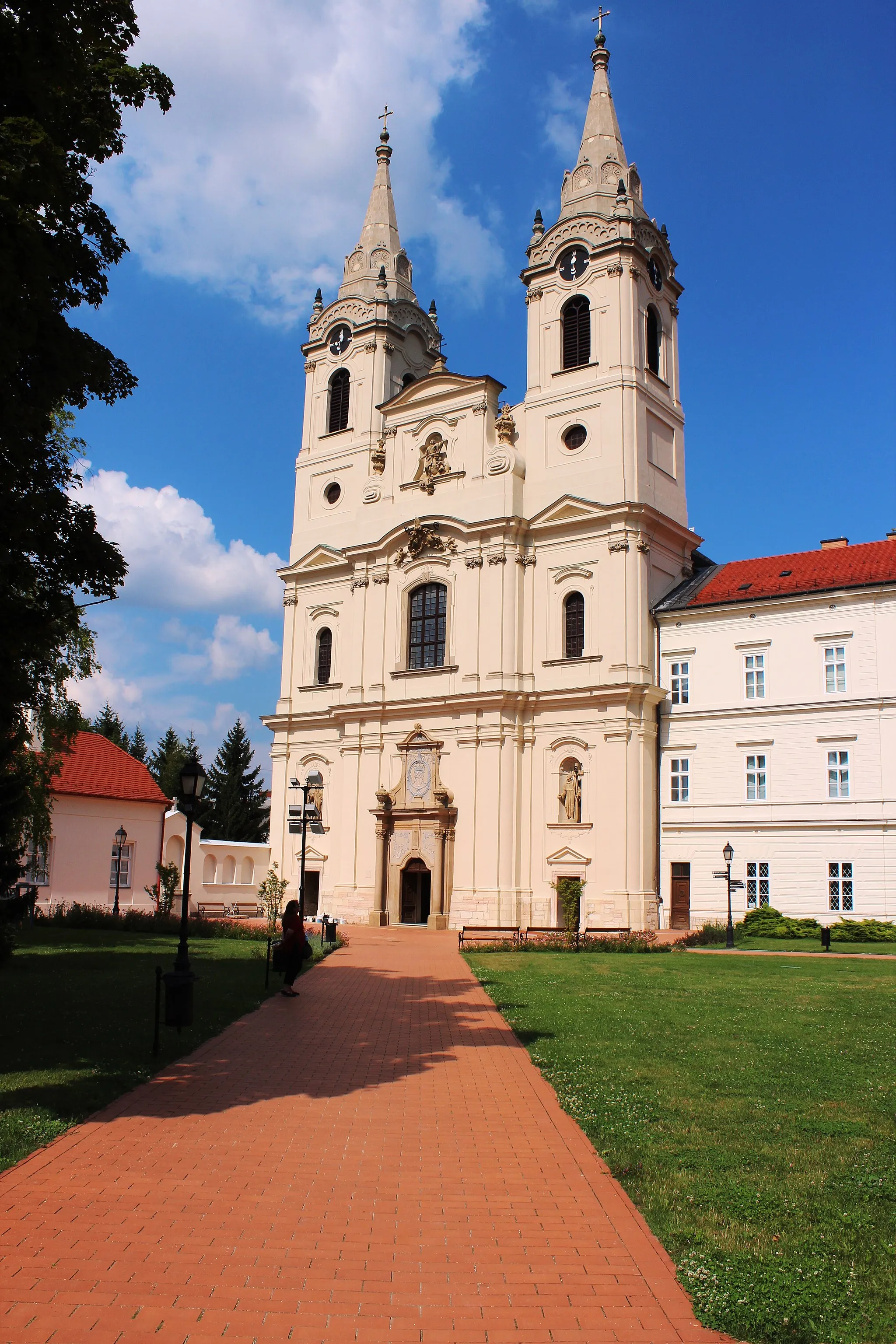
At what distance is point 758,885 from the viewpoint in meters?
36.5

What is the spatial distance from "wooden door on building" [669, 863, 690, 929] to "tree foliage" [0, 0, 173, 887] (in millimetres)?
29250

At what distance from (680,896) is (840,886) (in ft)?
18.9

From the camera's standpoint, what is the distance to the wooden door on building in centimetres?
3784

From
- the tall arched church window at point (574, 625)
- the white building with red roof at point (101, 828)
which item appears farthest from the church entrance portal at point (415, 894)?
the white building with red roof at point (101, 828)

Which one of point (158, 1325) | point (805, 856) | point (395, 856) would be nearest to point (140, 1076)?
point (158, 1325)

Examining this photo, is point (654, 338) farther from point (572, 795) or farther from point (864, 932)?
point (864, 932)

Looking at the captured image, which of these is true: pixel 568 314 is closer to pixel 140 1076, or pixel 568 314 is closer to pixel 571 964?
pixel 571 964

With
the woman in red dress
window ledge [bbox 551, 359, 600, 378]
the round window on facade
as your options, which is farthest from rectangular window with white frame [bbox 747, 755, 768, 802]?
the woman in red dress

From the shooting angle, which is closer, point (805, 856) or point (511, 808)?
point (805, 856)

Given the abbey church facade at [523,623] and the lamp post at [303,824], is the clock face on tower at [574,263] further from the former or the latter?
the lamp post at [303,824]

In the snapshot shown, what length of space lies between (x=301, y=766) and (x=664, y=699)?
17.6 metres

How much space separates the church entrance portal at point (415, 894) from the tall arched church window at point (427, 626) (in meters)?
8.46

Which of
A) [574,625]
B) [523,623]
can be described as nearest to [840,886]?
[574,625]

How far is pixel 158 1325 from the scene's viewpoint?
18.0 ft
